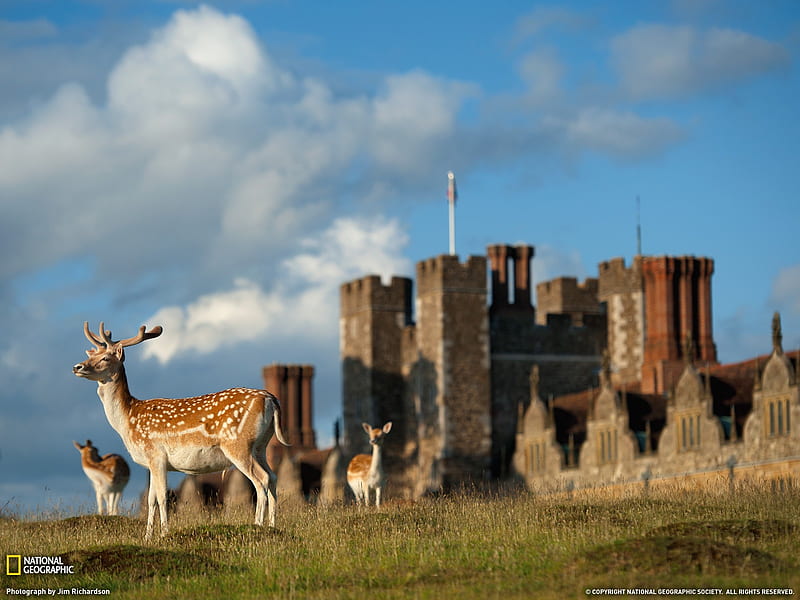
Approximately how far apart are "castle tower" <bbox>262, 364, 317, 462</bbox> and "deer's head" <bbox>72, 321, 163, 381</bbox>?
78.3 meters

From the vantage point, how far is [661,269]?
67.4 metres

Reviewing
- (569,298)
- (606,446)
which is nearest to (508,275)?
(569,298)

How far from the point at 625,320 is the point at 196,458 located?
49695 millimetres

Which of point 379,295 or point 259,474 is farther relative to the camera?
point 379,295

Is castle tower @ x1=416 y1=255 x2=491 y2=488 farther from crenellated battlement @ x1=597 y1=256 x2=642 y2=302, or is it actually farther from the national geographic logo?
the national geographic logo

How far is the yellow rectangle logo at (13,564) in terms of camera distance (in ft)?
62.9

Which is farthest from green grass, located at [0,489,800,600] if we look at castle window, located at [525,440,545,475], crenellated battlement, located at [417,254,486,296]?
crenellated battlement, located at [417,254,486,296]

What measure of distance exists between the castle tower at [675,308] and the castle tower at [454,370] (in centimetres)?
777

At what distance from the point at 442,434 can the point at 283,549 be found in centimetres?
4603

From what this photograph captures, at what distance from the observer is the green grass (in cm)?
1688

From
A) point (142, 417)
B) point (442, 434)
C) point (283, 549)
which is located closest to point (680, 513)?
point (283, 549)

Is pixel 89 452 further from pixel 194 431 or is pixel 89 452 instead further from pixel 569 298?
pixel 569 298

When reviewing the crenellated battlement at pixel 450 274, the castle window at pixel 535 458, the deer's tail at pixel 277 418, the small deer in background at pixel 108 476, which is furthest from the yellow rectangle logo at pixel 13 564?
the crenellated battlement at pixel 450 274

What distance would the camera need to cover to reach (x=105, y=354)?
22.2m
